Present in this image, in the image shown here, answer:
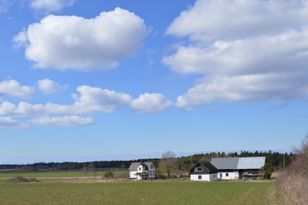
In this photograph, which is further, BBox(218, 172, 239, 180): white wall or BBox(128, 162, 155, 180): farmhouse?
BBox(128, 162, 155, 180): farmhouse

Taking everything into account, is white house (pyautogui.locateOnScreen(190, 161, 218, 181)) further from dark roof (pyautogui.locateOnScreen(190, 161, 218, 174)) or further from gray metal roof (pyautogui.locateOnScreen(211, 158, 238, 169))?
gray metal roof (pyautogui.locateOnScreen(211, 158, 238, 169))

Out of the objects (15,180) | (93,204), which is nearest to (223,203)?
(93,204)

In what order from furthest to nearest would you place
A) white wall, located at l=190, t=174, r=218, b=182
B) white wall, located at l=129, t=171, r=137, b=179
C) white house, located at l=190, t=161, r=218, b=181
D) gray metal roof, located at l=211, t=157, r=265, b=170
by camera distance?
white wall, located at l=129, t=171, r=137, b=179 → gray metal roof, located at l=211, t=157, r=265, b=170 → white house, located at l=190, t=161, r=218, b=181 → white wall, located at l=190, t=174, r=218, b=182

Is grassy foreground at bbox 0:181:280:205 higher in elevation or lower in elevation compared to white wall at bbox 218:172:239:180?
lower

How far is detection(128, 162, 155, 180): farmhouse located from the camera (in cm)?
12904

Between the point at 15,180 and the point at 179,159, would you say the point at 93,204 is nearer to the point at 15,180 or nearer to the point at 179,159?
the point at 15,180

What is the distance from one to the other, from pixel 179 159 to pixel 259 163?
96.0 feet

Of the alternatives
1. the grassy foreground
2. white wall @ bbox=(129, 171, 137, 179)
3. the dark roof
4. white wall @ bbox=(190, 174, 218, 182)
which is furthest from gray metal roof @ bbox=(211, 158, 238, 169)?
the grassy foreground

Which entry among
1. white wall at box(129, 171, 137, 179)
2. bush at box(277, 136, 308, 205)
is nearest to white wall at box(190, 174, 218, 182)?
white wall at box(129, 171, 137, 179)

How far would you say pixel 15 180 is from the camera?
11688cm

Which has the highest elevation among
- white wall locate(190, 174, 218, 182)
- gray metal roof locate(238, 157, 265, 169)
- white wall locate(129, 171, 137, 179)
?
gray metal roof locate(238, 157, 265, 169)

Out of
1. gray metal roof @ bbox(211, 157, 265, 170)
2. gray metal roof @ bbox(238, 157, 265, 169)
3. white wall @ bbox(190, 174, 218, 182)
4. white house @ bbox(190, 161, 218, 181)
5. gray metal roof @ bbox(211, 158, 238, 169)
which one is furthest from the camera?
gray metal roof @ bbox(211, 158, 238, 169)

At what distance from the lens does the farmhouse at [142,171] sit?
129038 millimetres

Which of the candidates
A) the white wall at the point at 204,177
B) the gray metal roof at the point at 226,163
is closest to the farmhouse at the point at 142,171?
the white wall at the point at 204,177
